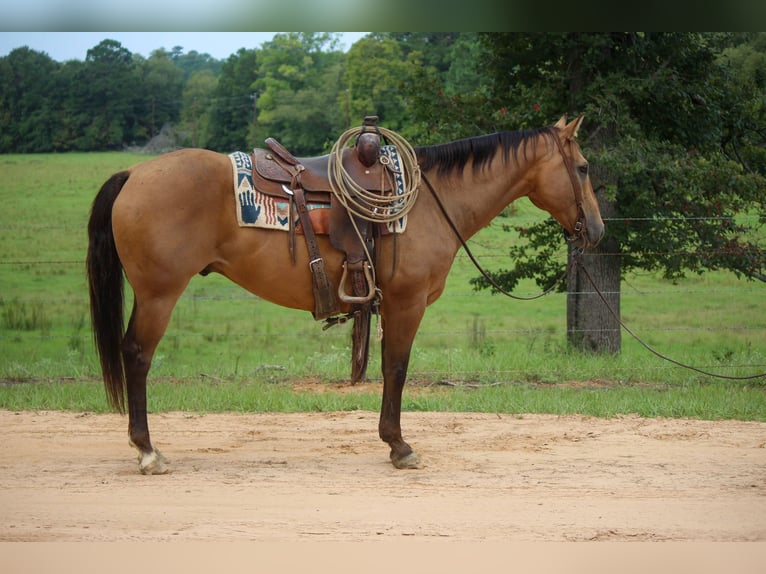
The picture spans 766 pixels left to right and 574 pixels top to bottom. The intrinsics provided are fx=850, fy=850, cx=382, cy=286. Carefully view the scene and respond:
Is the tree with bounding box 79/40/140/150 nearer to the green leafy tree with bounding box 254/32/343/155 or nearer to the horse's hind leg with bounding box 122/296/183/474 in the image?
the green leafy tree with bounding box 254/32/343/155

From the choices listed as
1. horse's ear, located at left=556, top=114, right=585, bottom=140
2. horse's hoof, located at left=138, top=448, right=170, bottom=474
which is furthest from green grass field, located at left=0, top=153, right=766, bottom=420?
horse's ear, located at left=556, top=114, right=585, bottom=140

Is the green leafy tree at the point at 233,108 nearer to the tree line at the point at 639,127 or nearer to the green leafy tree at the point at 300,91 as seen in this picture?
the green leafy tree at the point at 300,91

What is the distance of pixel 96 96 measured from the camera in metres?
14.6

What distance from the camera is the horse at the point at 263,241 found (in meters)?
4.66

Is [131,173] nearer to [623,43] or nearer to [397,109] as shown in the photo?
[623,43]

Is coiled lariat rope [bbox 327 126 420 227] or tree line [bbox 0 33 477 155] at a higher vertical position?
tree line [bbox 0 33 477 155]

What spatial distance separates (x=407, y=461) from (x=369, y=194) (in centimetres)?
157

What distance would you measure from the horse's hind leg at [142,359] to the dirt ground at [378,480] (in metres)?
0.13

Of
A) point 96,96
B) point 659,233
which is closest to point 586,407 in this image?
point 659,233

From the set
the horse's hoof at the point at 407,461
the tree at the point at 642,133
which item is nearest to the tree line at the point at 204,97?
the tree at the point at 642,133

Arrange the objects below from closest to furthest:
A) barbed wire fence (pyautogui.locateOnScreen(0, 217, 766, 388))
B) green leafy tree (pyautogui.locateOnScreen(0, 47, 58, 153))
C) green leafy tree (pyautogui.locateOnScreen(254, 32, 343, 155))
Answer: barbed wire fence (pyautogui.locateOnScreen(0, 217, 766, 388))
green leafy tree (pyautogui.locateOnScreen(0, 47, 58, 153))
green leafy tree (pyautogui.locateOnScreen(254, 32, 343, 155))

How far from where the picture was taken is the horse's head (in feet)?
16.9

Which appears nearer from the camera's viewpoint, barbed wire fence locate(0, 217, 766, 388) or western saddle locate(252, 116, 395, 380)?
western saddle locate(252, 116, 395, 380)

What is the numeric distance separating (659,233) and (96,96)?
33.7 feet
